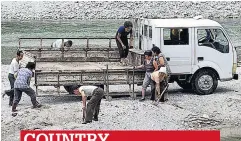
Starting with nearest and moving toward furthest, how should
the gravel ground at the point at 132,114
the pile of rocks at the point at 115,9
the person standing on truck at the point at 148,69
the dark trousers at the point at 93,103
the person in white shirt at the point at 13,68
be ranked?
1. the dark trousers at the point at 93,103
2. the gravel ground at the point at 132,114
3. the person in white shirt at the point at 13,68
4. the person standing on truck at the point at 148,69
5. the pile of rocks at the point at 115,9

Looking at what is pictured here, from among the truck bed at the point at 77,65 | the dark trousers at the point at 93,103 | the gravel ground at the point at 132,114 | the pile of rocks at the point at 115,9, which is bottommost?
the gravel ground at the point at 132,114

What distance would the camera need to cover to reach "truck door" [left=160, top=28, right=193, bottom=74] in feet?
56.3

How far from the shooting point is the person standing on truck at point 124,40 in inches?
714

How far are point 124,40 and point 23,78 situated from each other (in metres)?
4.43

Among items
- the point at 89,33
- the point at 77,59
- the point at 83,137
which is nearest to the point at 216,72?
the point at 77,59

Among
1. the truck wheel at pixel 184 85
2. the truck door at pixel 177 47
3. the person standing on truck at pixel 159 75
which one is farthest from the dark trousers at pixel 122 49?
the person standing on truck at pixel 159 75

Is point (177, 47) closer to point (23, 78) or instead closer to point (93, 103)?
point (93, 103)

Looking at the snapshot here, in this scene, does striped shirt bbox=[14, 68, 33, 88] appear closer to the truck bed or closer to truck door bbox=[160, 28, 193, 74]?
the truck bed

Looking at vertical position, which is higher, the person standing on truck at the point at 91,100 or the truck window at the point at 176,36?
the truck window at the point at 176,36

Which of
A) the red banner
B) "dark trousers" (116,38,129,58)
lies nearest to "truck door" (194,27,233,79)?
"dark trousers" (116,38,129,58)

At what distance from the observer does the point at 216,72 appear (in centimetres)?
1770

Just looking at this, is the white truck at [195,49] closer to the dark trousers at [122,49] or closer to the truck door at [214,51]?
the truck door at [214,51]

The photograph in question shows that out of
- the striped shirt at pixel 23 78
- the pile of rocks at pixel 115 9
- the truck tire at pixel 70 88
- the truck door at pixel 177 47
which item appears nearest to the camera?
the striped shirt at pixel 23 78

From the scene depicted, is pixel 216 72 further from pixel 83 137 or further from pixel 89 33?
pixel 89 33
